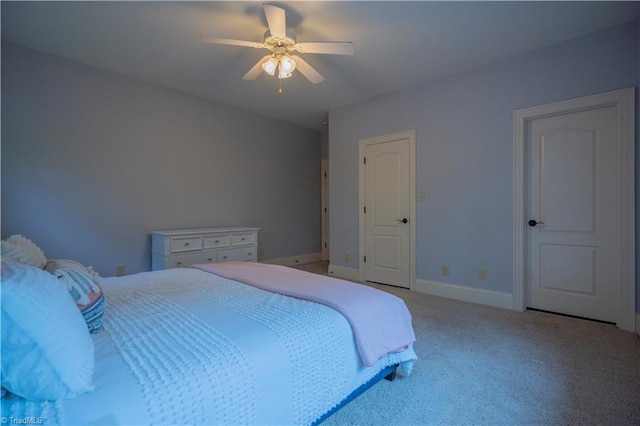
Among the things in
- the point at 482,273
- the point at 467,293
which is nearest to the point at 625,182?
the point at 482,273

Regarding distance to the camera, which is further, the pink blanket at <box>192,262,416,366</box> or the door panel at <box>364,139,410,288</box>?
the door panel at <box>364,139,410,288</box>

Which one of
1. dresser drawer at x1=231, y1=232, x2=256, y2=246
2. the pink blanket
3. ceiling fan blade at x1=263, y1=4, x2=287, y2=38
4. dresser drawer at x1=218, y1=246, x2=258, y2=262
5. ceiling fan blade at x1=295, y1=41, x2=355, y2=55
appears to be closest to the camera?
the pink blanket

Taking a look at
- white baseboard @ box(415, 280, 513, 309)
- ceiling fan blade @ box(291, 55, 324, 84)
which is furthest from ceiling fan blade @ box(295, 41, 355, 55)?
white baseboard @ box(415, 280, 513, 309)

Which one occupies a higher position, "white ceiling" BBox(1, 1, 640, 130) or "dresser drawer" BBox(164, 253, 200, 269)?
"white ceiling" BBox(1, 1, 640, 130)

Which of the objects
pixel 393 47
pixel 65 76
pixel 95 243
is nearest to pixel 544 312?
pixel 393 47

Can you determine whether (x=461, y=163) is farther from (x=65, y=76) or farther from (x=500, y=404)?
(x=65, y=76)

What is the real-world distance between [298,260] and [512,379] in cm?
398

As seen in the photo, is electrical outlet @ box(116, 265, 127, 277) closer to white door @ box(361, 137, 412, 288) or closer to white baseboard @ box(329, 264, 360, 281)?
white baseboard @ box(329, 264, 360, 281)

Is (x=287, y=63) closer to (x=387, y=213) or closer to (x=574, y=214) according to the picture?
(x=387, y=213)

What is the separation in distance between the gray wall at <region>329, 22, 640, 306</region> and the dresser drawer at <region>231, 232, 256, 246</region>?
7.28ft

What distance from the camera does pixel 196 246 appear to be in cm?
358

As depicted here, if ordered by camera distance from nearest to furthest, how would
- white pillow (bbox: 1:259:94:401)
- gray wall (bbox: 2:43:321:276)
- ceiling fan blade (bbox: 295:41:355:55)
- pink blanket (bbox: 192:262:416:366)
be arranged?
white pillow (bbox: 1:259:94:401)
pink blanket (bbox: 192:262:416:366)
ceiling fan blade (bbox: 295:41:355:55)
gray wall (bbox: 2:43:321:276)

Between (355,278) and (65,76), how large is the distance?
414 cm

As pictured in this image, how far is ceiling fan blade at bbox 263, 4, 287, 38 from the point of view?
2.05 metres
